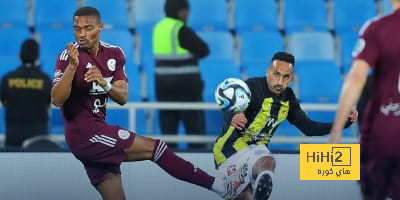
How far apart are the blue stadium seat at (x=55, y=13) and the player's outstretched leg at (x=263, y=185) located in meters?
5.39

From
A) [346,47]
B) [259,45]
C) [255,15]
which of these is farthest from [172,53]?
[346,47]

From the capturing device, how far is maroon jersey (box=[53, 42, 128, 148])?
6.96m

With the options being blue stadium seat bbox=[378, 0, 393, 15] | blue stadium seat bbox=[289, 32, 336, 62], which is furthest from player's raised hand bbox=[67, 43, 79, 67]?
blue stadium seat bbox=[378, 0, 393, 15]

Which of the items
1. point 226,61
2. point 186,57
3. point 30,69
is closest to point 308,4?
point 226,61

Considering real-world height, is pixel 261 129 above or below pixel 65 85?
below

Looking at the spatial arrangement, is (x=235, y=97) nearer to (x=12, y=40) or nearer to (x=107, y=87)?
(x=107, y=87)

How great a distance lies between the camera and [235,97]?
7.34 m

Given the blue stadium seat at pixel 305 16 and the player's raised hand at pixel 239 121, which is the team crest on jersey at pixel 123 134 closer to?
the player's raised hand at pixel 239 121

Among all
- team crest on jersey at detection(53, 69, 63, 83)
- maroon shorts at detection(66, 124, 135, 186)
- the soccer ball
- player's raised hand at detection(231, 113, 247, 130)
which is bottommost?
maroon shorts at detection(66, 124, 135, 186)

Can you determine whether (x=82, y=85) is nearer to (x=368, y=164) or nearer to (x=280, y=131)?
(x=368, y=164)

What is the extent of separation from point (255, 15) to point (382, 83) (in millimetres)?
7306

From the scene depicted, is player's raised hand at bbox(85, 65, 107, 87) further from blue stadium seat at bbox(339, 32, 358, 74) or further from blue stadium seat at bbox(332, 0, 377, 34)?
blue stadium seat at bbox(332, 0, 377, 34)

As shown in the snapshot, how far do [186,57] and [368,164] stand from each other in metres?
5.08

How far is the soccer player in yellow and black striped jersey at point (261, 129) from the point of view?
24.2ft
